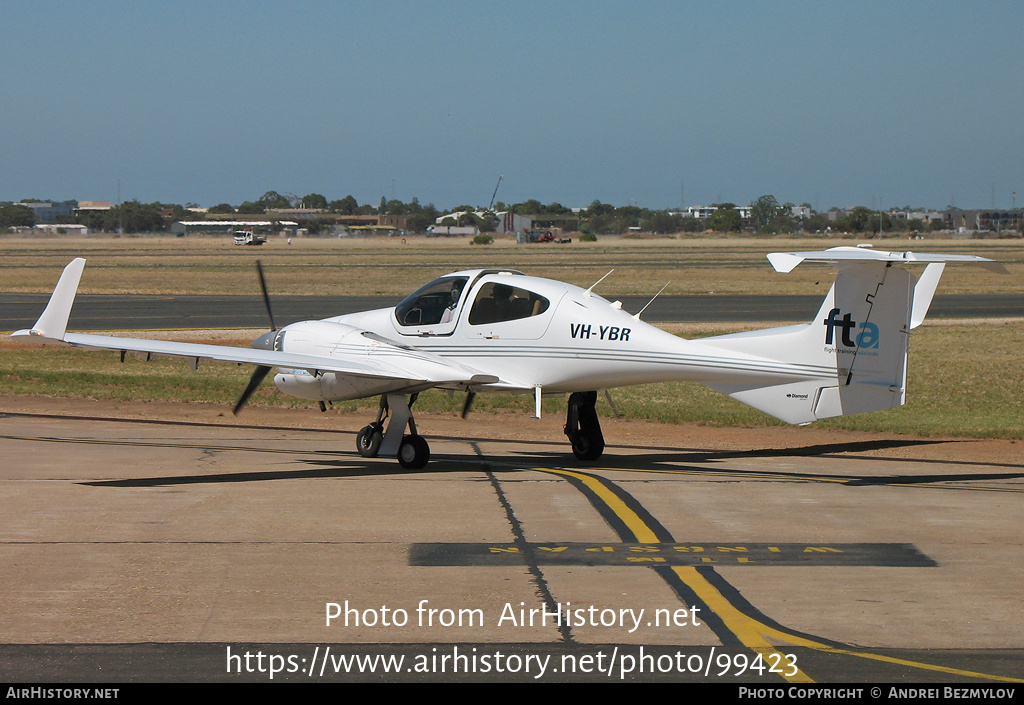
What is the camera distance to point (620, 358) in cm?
1543

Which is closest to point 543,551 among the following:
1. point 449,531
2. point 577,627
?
point 449,531

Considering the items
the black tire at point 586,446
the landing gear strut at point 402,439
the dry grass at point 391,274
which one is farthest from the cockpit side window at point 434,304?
the dry grass at point 391,274

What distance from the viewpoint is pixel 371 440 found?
56.0 ft

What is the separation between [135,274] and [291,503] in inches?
2484

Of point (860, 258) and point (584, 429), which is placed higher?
point (860, 258)

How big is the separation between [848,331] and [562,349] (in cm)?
393

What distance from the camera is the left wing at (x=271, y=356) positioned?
15.3m

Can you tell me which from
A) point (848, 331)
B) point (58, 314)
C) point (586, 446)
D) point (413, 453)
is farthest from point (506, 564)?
point (58, 314)

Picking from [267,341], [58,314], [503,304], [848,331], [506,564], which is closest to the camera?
[506,564]

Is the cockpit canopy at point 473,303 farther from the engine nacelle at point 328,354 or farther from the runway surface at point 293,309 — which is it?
the runway surface at point 293,309

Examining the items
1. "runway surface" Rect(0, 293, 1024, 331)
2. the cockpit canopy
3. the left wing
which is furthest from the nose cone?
"runway surface" Rect(0, 293, 1024, 331)

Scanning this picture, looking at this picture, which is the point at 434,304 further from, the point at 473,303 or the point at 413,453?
the point at 413,453

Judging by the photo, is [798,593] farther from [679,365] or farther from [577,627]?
[679,365]

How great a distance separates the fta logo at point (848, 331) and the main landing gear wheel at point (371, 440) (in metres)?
6.80
